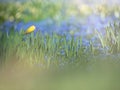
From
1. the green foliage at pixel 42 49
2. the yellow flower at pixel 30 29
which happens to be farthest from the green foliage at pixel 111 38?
the yellow flower at pixel 30 29

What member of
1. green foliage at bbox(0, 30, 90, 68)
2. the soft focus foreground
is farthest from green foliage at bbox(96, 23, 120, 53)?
green foliage at bbox(0, 30, 90, 68)

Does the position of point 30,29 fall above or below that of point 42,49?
above

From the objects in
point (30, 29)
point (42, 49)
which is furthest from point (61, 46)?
point (30, 29)

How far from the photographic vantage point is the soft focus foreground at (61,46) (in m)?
1.74

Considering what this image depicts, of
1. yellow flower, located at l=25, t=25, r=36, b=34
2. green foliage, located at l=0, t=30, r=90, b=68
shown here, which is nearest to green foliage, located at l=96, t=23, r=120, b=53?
green foliage, located at l=0, t=30, r=90, b=68

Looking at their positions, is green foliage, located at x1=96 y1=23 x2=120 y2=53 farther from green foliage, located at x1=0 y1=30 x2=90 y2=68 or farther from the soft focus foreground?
green foliage, located at x1=0 y1=30 x2=90 y2=68

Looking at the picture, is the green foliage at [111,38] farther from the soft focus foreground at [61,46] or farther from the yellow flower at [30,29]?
the yellow flower at [30,29]

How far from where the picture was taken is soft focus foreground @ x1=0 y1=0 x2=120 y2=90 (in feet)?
5.70

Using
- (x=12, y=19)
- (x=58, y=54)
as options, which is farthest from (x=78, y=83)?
(x=12, y=19)

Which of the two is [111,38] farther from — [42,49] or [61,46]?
[42,49]

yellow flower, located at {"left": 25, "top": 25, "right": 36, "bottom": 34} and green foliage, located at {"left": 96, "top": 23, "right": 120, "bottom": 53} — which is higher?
yellow flower, located at {"left": 25, "top": 25, "right": 36, "bottom": 34}

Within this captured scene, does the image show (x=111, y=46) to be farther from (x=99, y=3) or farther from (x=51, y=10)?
(x=51, y=10)

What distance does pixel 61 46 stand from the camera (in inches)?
70.3

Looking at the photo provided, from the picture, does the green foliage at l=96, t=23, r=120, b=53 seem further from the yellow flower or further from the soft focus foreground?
the yellow flower
